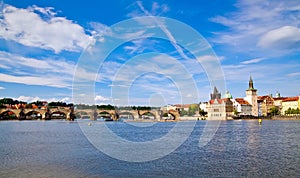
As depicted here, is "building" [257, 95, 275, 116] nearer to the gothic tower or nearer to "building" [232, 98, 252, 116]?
the gothic tower

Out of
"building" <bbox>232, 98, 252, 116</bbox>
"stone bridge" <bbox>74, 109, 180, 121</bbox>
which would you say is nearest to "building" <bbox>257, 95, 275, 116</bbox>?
"building" <bbox>232, 98, 252, 116</bbox>

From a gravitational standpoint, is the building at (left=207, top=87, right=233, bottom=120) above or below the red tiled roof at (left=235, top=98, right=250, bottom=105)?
below

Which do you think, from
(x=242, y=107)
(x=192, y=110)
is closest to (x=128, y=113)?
(x=192, y=110)

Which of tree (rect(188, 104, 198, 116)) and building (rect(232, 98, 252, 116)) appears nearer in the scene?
building (rect(232, 98, 252, 116))

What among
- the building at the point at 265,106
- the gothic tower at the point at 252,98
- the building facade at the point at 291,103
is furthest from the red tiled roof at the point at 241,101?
the building facade at the point at 291,103

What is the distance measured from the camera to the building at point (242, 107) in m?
131

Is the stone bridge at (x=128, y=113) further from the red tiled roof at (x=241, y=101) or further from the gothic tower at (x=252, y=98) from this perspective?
the gothic tower at (x=252, y=98)

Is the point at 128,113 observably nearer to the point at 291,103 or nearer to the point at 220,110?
the point at 220,110

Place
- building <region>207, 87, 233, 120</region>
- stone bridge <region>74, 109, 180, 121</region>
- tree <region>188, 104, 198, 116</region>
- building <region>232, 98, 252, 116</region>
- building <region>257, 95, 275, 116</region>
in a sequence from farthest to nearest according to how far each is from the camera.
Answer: tree <region>188, 104, 198, 116</region> < building <region>257, 95, 275, 116</region> < building <region>232, 98, 252, 116</region> < building <region>207, 87, 233, 120</region> < stone bridge <region>74, 109, 180, 121</region>

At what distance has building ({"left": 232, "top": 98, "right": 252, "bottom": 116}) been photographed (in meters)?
131

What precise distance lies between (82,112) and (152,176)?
9607 centimetres

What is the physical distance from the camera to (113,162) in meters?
17.1

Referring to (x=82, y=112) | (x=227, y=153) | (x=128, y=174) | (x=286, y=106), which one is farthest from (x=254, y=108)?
(x=128, y=174)

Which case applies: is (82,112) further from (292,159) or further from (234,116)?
(292,159)
